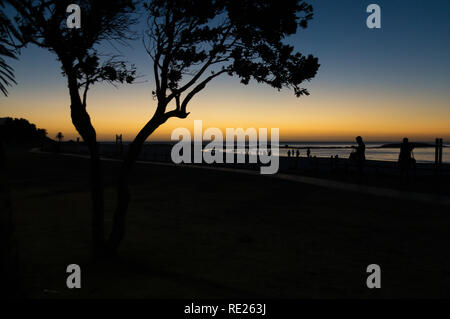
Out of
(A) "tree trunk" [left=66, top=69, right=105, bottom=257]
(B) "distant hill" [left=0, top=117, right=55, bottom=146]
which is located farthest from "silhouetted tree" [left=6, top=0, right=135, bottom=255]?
(B) "distant hill" [left=0, top=117, right=55, bottom=146]

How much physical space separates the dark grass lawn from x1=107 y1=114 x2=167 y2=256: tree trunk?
18.1 inches

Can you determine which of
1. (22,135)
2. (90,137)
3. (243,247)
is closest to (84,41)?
(90,137)

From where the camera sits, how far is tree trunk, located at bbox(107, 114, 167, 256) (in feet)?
18.3

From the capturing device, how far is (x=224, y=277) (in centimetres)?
541

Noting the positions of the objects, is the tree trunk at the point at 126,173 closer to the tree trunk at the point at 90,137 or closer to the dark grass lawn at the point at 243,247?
the tree trunk at the point at 90,137

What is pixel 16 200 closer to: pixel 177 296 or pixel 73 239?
pixel 73 239

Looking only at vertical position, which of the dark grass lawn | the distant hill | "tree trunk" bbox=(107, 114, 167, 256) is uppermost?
the distant hill

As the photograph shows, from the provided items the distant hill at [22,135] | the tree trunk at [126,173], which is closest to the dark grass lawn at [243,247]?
the tree trunk at [126,173]

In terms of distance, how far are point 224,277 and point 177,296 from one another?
93 centimetres

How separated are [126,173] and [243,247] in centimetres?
274

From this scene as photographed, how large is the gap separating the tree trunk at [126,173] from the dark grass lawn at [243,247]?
0.46 metres

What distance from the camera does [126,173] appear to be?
5.64 meters

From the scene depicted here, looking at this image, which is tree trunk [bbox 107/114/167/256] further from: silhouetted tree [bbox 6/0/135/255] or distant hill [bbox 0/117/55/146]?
distant hill [bbox 0/117/55/146]
